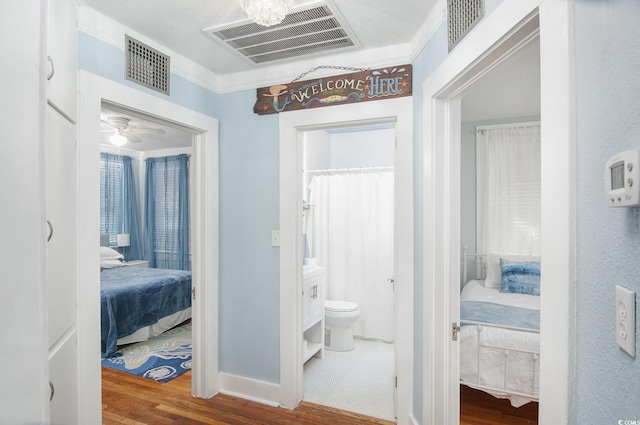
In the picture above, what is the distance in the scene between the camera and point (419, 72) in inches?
79.1

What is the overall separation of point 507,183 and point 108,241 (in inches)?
225

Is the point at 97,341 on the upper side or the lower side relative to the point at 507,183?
lower

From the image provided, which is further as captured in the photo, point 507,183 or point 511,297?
point 507,183

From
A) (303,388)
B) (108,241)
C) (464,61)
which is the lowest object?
(303,388)

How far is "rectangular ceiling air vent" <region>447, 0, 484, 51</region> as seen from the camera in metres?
1.30

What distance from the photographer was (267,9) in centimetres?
144

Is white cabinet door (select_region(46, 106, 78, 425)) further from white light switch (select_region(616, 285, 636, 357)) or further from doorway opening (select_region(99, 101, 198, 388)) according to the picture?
white light switch (select_region(616, 285, 636, 357))

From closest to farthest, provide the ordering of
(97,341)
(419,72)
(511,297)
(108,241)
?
1. (97,341)
2. (419,72)
3. (511,297)
4. (108,241)

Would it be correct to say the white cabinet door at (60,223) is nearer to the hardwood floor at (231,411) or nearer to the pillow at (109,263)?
the hardwood floor at (231,411)

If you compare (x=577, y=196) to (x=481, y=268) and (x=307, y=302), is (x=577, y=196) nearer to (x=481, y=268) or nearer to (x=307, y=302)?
(x=307, y=302)

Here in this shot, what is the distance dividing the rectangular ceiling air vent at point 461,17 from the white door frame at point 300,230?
608 millimetres

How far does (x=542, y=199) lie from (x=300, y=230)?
1725 millimetres

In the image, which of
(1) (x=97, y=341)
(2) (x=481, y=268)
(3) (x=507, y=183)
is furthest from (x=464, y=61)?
(2) (x=481, y=268)

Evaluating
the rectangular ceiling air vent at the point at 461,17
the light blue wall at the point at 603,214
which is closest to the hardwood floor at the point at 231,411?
the light blue wall at the point at 603,214
